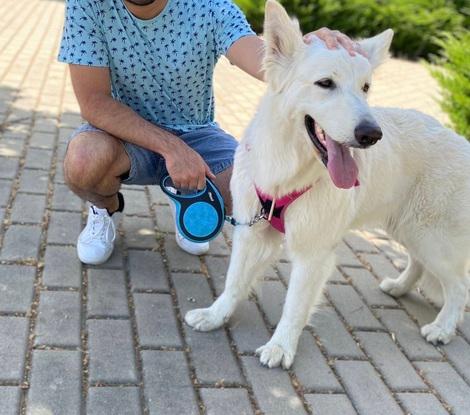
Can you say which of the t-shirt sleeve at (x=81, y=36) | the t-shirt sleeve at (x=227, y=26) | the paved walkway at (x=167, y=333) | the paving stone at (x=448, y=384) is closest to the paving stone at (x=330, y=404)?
the paved walkway at (x=167, y=333)

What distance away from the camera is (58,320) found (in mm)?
3010

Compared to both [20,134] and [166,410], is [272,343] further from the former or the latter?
[20,134]

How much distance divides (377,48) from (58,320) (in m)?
2.13

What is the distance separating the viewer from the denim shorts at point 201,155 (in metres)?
3.57

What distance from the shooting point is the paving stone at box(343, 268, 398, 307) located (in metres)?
3.79

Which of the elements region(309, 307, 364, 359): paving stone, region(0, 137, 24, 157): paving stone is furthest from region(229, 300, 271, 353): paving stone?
region(0, 137, 24, 157): paving stone

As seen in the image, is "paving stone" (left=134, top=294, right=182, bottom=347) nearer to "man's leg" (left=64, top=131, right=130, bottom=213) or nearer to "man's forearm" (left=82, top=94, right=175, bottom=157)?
"man's leg" (left=64, top=131, right=130, bottom=213)

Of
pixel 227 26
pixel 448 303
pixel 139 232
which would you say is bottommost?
pixel 139 232

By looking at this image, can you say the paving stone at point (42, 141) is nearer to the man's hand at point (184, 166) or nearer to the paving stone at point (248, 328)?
the man's hand at point (184, 166)

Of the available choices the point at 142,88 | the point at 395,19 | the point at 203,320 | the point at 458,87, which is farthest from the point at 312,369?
the point at 395,19

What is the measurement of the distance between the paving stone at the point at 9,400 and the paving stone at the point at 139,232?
4.88 ft

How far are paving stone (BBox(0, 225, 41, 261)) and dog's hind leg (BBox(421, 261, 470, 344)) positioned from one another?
2452mm

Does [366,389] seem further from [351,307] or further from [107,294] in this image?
[107,294]

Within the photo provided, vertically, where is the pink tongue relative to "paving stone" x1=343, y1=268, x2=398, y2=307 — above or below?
above
